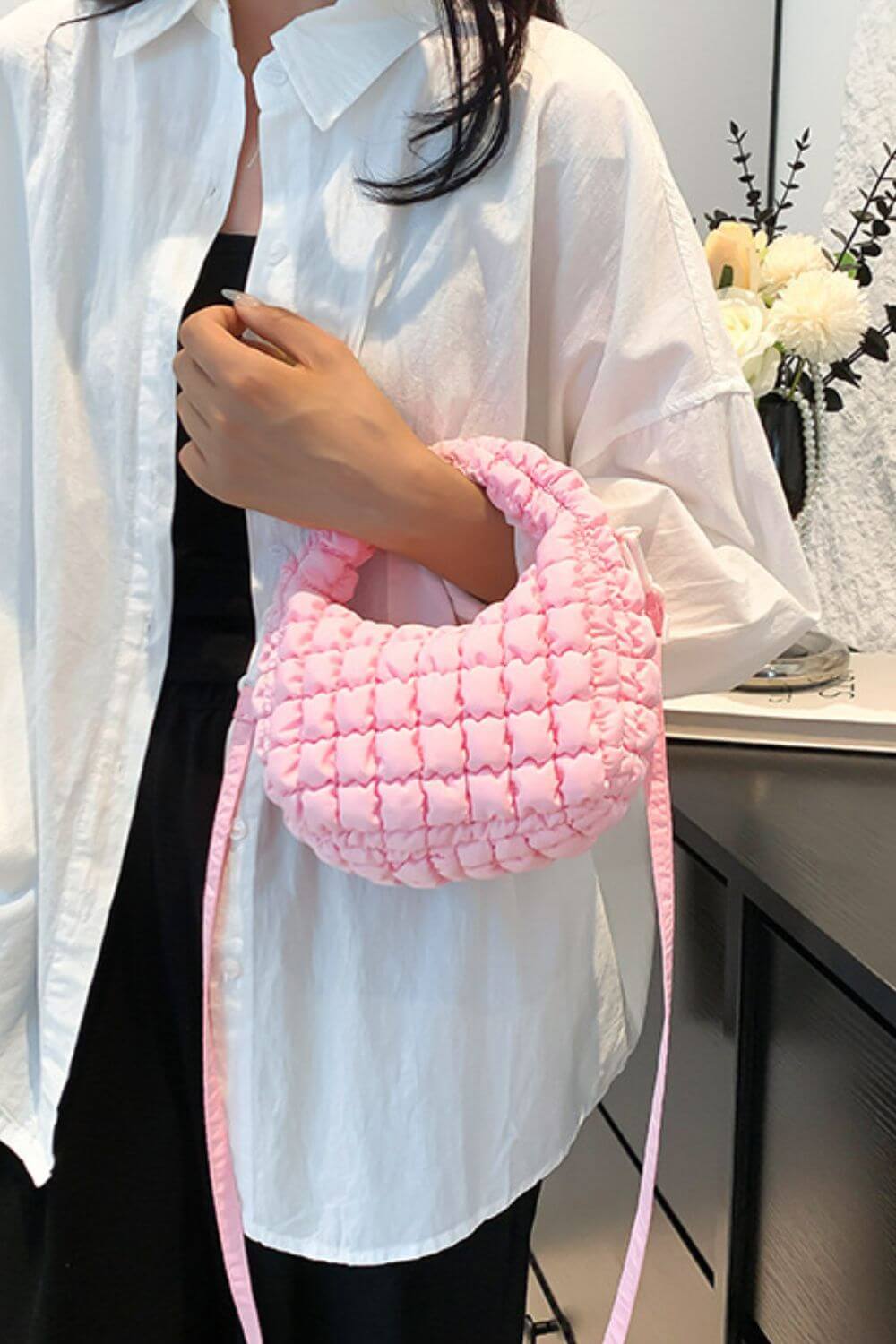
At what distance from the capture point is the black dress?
595 millimetres

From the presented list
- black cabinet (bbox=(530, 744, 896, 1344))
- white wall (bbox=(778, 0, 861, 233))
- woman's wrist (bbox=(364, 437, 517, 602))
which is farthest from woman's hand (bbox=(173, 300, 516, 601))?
white wall (bbox=(778, 0, 861, 233))

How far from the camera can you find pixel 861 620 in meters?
1.18

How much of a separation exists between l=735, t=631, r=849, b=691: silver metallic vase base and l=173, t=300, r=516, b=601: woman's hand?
1.60 feet

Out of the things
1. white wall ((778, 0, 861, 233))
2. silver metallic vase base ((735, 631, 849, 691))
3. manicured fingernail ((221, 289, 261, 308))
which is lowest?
silver metallic vase base ((735, 631, 849, 691))

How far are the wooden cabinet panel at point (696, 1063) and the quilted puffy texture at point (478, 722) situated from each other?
0.33 m

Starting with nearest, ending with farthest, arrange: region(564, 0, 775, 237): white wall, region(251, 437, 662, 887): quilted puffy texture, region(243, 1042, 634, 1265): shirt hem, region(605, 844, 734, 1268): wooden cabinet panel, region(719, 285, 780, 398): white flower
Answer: region(251, 437, 662, 887): quilted puffy texture
region(243, 1042, 634, 1265): shirt hem
region(605, 844, 734, 1268): wooden cabinet panel
region(719, 285, 780, 398): white flower
region(564, 0, 775, 237): white wall

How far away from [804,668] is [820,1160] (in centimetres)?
42

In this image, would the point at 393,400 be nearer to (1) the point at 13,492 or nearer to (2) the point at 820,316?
(1) the point at 13,492

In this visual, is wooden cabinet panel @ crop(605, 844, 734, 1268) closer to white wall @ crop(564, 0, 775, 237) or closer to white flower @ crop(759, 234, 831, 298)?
white flower @ crop(759, 234, 831, 298)

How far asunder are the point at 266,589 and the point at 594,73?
292mm

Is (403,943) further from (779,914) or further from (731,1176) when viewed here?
(731,1176)

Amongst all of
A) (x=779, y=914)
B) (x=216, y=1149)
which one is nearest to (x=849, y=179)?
(x=779, y=914)

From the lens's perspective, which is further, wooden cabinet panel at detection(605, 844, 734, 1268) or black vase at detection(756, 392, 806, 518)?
black vase at detection(756, 392, 806, 518)

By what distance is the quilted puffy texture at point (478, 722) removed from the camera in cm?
47
